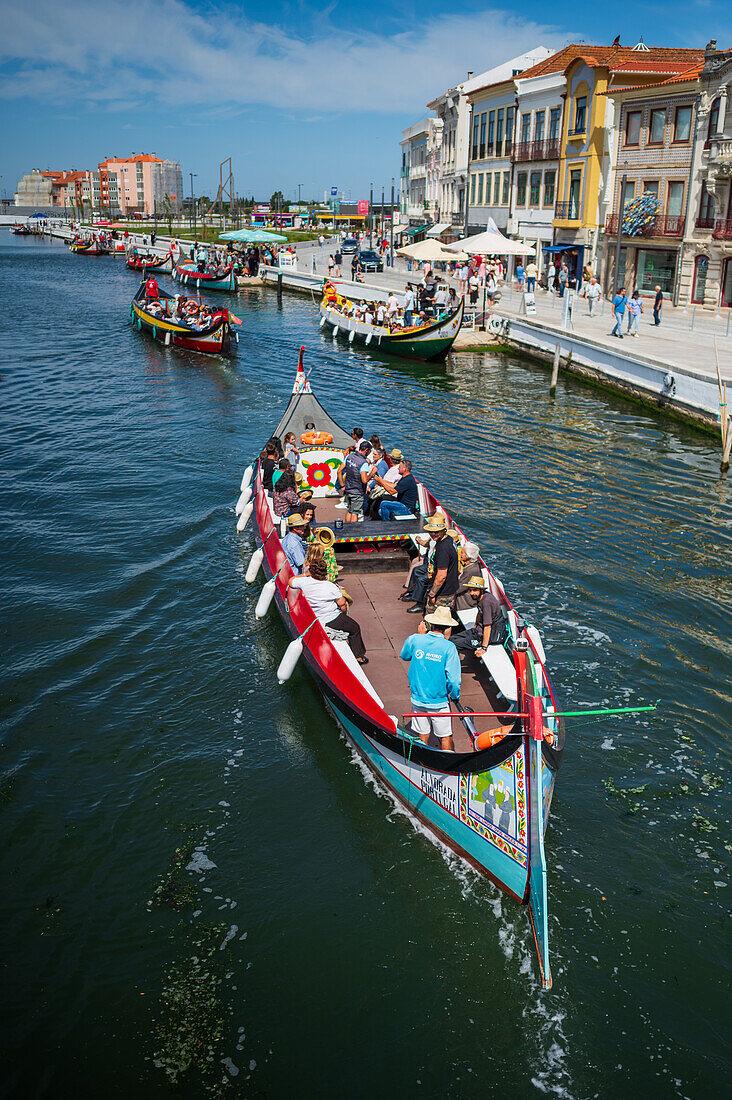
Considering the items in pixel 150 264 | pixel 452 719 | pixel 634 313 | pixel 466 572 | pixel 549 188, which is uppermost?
pixel 549 188

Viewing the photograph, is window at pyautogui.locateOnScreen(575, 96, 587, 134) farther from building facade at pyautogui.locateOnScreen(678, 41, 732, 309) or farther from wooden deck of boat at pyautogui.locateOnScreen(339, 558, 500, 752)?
wooden deck of boat at pyautogui.locateOnScreen(339, 558, 500, 752)

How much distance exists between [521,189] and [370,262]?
13134 millimetres


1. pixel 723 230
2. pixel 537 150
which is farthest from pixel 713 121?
pixel 537 150

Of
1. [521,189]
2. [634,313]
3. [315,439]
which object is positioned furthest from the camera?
[521,189]

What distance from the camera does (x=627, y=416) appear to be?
2677cm

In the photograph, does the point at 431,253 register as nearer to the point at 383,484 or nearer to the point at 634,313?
the point at 634,313

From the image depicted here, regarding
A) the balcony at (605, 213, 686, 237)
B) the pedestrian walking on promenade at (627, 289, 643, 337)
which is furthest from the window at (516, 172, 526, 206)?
the pedestrian walking on promenade at (627, 289, 643, 337)

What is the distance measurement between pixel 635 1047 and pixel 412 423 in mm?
20974

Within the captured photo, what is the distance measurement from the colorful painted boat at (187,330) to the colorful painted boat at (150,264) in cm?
3500

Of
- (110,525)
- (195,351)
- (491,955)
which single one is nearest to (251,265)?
(195,351)

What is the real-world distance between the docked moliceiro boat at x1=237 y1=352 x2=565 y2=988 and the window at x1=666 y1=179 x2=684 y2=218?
29535 mm

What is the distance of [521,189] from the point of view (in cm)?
5309

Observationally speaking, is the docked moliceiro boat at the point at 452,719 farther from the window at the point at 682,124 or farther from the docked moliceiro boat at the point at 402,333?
the window at the point at 682,124

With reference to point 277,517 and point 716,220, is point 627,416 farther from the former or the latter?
point 277,517
